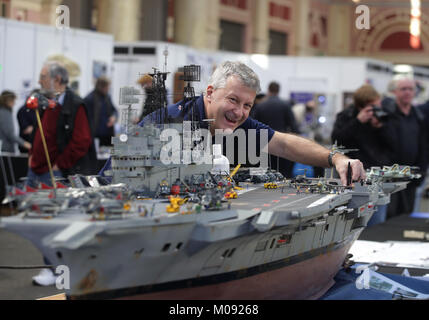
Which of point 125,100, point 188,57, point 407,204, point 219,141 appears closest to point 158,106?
point 125,100

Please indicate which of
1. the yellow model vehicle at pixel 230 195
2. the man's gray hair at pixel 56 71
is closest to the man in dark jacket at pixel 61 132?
the man's gray hair at pixel 56 71

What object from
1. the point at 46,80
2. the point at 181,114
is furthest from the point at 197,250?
the point at 46,80

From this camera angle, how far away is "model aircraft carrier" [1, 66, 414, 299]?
15.0ft

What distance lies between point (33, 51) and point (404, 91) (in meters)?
10.0

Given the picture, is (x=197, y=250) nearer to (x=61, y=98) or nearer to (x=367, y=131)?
(x=61, y=98)

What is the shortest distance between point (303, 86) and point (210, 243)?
26.4 meters

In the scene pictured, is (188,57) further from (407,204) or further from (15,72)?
(407,204)

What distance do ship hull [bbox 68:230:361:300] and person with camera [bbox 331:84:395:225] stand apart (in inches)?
178

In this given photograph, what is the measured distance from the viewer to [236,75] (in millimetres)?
6355

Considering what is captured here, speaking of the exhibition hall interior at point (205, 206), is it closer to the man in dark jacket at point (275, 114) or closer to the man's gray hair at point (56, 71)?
the man's gray hair at point (56, 71)

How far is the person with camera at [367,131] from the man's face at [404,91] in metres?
1.26

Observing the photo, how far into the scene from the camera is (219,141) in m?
6.79

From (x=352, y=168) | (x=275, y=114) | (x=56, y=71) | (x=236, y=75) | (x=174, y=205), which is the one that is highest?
(x=56, y=71)

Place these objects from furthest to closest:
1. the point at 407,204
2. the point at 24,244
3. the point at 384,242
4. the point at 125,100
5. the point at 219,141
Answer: the point at 407,204, the point at 24,244, the point at 384,242, the point at 219,141, the point at 125,100
